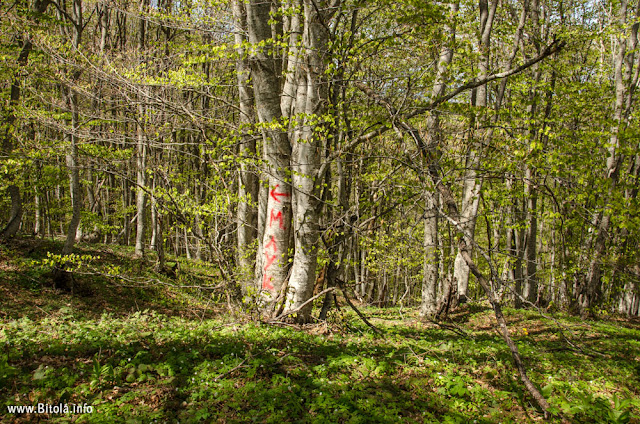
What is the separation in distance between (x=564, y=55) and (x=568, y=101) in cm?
199

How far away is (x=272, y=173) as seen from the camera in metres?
6.52

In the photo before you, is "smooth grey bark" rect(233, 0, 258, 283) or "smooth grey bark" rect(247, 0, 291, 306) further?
"smooth grey bark" rect(233, 0, 258, 283)

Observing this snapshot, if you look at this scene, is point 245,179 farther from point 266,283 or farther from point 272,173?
point 266,283

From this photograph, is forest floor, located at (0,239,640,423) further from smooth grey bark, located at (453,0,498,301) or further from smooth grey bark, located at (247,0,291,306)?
smooth grey bark, located at (453,0,498,301)

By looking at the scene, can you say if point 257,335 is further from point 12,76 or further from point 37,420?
point 12,76

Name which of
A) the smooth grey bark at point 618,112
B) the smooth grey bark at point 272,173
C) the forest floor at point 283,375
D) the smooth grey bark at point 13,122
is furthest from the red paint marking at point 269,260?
the smooth grey bark at point 618,112

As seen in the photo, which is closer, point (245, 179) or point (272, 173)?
point (272, 173)

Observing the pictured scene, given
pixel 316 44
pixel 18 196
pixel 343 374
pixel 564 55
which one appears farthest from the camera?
pixel 564 55

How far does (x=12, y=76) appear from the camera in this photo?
974cm

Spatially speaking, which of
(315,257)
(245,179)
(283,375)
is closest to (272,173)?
(245,179)

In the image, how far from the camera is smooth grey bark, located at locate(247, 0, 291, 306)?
6.46m

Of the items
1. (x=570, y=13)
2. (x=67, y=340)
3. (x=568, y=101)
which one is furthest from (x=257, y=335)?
(x=570, y=13)

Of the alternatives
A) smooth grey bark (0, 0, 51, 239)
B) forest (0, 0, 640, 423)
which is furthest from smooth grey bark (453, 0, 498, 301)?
smooth grey bark (0, 0, 51, 239)

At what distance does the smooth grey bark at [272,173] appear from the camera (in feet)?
21.2
